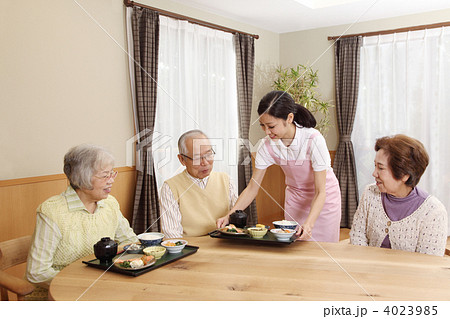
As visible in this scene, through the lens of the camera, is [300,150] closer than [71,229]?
No

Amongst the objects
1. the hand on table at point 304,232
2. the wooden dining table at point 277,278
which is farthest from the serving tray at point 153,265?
the hand on table at point 304,232

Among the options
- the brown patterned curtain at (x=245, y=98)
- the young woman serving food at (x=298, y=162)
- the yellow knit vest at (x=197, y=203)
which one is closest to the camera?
the yellow knit vest at (x=197, y=203)

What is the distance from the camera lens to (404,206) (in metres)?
1.86

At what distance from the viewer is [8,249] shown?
181 cm

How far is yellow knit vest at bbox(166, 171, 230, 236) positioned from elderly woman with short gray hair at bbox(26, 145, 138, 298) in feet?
1.27

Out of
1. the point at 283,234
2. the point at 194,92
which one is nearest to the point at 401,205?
the point at 283,234

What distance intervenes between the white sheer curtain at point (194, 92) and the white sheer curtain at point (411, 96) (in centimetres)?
162

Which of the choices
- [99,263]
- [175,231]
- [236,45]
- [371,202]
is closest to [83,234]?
[99,263]

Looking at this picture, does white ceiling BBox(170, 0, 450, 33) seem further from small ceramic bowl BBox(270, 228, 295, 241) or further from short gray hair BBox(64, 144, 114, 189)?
small ceramic bowl BBox(270, 228, 295, 241)

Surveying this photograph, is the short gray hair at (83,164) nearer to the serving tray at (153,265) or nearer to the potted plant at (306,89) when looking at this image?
the serving tray at (153,265)

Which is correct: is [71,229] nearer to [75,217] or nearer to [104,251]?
[75,217]

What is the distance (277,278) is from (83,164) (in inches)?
39.3

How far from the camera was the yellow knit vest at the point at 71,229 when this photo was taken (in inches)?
69.1

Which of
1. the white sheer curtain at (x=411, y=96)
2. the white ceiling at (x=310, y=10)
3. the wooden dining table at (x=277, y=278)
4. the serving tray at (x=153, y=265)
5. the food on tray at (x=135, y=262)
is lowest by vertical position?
the wooden dining table at (x=277, y=278)
